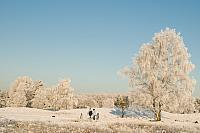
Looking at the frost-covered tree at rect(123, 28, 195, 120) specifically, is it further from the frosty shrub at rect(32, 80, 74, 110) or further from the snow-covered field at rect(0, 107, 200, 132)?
the frosty shrub at rect(32, 80, 74, 110)

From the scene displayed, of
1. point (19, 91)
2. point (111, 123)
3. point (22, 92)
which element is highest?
point (19, 91)

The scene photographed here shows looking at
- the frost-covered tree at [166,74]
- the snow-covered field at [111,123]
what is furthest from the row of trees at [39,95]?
the frost-covered tree at [166,74]

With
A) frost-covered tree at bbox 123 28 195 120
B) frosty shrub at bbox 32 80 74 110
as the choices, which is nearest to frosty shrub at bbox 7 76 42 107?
frosty shrub at bbox 32 80 74 110

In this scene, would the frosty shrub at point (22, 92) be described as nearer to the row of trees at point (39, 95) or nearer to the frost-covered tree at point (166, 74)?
the row of trees at point (39, 95)

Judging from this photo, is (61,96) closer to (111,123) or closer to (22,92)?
(22,92)

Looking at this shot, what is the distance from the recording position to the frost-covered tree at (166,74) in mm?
47594

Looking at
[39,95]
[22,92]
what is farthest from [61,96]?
[22,92]

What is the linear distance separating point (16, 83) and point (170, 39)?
79.8 meters

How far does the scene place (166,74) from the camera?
4794 centimetres

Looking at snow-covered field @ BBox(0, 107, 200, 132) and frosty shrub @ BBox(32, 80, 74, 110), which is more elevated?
frosty shrub @ BBox(32, 80, 74, 110)

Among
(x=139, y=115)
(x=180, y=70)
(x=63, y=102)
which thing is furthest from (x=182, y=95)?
(x=63, y=102)

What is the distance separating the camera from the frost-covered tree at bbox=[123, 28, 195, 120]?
4759cm

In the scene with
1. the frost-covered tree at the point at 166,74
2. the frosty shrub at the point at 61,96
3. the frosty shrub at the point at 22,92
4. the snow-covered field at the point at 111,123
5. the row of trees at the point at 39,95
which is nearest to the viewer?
the snow-covered field at the point at 111,123

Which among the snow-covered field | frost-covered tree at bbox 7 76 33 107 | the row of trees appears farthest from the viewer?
frost-covered tree at bbox 7 76 33 107
